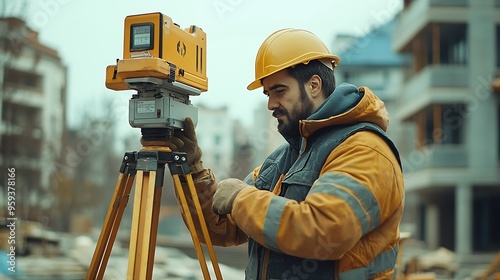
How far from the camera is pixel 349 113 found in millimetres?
2057

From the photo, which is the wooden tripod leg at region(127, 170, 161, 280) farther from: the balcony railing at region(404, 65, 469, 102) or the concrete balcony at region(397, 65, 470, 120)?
A: the balcony railing at region(404, 65, 469, 102)

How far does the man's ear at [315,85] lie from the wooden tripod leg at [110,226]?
791 mm

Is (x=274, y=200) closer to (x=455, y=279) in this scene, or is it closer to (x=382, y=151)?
(x=382, y=151)

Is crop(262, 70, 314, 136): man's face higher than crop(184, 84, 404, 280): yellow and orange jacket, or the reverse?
crop(262, 70, 314, 136): man's face

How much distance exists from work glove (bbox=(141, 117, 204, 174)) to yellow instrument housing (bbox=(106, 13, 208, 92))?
0.18 m

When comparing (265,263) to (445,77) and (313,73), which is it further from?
(445,77)

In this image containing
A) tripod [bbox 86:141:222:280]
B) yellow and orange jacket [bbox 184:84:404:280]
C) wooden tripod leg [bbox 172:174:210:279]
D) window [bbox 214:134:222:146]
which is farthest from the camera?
window [bbox 214:134:222:146]

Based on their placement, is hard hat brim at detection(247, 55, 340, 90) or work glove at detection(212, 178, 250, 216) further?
hard hat brim at detection(247, 55, 340, 90)

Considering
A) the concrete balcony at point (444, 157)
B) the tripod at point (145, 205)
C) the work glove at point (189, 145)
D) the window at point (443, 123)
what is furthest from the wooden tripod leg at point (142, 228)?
the window at point (443, 123)

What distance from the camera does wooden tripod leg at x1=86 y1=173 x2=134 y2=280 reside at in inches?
94.3

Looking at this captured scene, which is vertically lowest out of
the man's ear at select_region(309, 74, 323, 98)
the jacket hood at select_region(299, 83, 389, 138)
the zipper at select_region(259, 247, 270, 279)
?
the zipper at select_region(259, 247, 270, 279)

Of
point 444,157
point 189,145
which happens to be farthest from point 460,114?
point 189,145

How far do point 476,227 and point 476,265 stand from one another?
3046 millimetres

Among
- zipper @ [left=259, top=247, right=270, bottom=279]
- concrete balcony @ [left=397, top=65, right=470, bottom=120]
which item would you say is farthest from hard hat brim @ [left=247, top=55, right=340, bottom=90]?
concrete balcony @ [left=397, top=65, right=470, bottom=120]
